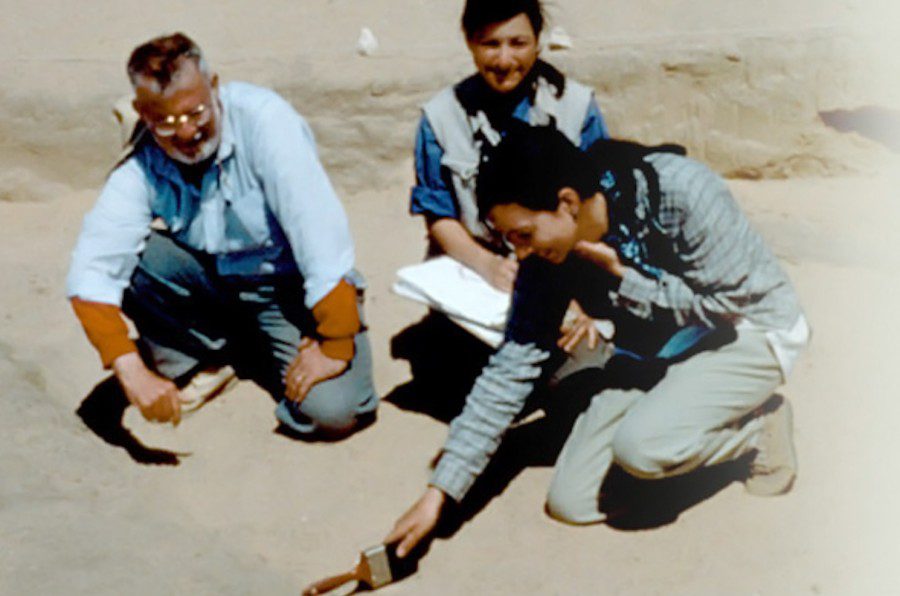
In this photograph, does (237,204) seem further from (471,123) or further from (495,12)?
(495,12)

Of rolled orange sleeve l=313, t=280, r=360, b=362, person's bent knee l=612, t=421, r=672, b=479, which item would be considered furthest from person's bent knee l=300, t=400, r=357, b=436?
person's bent knee l=612, t=421, r=672, b=479

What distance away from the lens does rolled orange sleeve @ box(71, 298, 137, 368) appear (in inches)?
125

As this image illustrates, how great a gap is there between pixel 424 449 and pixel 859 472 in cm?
117

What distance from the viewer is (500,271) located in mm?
3295

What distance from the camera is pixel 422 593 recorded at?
287 cm

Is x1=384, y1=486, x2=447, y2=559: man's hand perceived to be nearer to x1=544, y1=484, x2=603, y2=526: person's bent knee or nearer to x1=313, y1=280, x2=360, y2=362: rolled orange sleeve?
x1=544, y1=484, x2=603, y2=526: person's bent knee

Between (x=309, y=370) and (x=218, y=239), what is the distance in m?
0.44

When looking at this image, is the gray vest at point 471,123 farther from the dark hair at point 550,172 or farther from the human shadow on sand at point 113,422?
the human shadow on sand at point 113,422

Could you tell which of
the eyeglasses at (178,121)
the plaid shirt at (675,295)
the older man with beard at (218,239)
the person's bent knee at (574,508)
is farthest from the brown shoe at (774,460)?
the eyeglasses at (178,121)

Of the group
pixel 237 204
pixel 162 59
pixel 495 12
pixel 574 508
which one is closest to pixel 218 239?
pixel 237 204

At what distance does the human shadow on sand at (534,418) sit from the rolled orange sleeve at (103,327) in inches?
34.3

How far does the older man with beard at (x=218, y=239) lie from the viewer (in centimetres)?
310

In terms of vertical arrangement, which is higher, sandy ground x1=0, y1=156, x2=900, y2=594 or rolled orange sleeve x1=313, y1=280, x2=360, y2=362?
rolled orange sleeve x1=313, y1=280, x2=360, y2=362

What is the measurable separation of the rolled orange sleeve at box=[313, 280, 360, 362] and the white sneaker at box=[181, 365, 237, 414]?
53 cm
